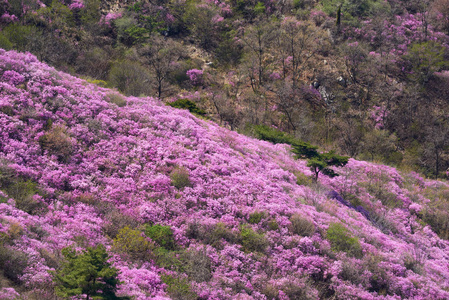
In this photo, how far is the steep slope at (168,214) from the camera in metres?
8.11

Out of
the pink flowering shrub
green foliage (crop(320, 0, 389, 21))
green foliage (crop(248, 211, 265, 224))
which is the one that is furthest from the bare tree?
green foliage (crop(320, 0, 389, 21))

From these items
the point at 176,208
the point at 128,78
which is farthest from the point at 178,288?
the point at 128,78

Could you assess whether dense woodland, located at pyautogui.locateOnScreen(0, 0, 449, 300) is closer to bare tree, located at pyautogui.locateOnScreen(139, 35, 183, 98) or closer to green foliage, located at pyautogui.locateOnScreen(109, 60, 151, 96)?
green foliage, located at pyautogui.locateOnScreen(109, 60, 151, 96)

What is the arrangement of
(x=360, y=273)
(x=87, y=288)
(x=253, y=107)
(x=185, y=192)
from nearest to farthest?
(x=87, y=288)
(x=360, y=273)
(x=185, y=192)
(x=253, y=107)

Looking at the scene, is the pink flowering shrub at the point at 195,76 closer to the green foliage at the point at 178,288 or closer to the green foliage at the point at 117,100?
the green foliage at the point at 117,100

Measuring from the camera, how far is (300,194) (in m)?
14.9

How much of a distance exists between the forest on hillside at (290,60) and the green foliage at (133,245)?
80.6ft

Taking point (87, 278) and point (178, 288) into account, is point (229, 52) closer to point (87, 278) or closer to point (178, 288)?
point (178, 288)

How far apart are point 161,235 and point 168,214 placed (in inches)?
43.1

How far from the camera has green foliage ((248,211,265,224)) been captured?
11.4m

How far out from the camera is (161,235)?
30.7ft

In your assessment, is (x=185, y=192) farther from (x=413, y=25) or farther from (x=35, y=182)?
(x=413, y=25)

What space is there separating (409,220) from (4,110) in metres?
20.2

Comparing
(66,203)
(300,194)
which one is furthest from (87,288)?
(300,194)
